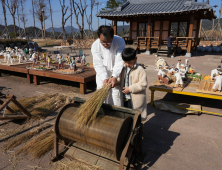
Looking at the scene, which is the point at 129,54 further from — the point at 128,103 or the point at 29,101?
the point at 29,101

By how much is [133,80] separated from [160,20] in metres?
15.8

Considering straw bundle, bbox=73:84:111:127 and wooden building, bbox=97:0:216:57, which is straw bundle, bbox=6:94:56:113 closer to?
straw bundle, bbox=73:84:111:127

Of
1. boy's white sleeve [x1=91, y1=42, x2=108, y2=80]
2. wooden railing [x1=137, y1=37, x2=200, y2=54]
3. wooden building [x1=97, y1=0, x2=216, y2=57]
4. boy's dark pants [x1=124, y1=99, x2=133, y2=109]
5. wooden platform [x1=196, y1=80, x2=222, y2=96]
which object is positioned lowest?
boy's dark pants [x1=124, y1=99, x2=133, y2=109]

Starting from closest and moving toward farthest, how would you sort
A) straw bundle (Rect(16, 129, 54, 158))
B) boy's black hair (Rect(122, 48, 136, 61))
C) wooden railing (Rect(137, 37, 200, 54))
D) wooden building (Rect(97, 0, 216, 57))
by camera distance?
1. boy's black hair (Rect(122, 48, 136, 61))
2. straw bundle (Rect(16, 129, 54, 158))
3. wooden railing (Rect(137, 37, 200, 54))
4. wooden building (Rect(97, 0, 216, 57))

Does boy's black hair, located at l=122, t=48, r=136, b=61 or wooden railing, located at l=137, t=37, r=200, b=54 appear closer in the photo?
boy's black hair, located at l=122, t=48, r=136, b=61

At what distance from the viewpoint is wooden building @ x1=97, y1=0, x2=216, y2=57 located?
14117 mm

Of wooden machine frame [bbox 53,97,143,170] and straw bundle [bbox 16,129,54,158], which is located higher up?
wooden machine frame [bbox 53,97,143,170]

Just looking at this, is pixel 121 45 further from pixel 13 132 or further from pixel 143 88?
pixel 13 132

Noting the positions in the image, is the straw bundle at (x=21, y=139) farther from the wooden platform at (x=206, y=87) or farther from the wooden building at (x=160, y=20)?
the wooden building at (x=160, y=20)

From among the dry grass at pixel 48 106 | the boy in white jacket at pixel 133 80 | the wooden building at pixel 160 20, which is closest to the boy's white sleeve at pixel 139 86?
the boy in white jacket at pixel 133 80

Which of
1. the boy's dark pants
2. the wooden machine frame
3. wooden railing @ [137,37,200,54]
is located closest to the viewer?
the wooden machine frame

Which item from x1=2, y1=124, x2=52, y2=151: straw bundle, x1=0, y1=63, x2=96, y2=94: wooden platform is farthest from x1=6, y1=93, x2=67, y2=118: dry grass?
x1=0, y1=63, x2=96, y2=94: wooden platform

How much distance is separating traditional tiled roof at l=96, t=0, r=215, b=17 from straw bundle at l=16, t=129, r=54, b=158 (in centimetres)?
1338

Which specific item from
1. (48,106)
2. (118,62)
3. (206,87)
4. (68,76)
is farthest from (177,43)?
(118,62)
